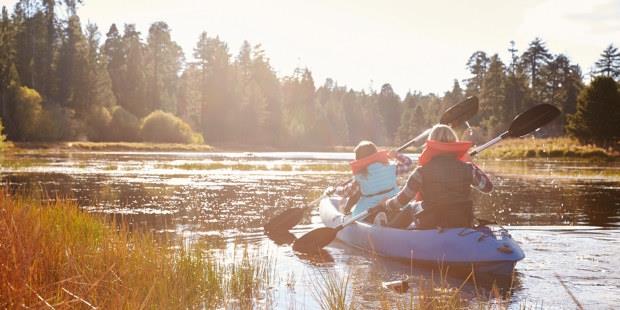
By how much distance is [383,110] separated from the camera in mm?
143250

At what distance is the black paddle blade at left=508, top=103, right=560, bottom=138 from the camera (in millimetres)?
11633

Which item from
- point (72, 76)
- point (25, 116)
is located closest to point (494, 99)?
point (72, 76)

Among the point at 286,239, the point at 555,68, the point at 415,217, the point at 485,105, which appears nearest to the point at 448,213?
the point at 415,217

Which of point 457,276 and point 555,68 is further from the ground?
point 555,68

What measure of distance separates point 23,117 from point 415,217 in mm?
54809

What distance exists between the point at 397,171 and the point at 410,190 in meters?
2.08

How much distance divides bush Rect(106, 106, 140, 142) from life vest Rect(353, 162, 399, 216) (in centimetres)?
6010

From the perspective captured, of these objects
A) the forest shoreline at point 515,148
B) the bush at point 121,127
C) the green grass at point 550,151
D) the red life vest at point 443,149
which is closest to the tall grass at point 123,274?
the red life vest at point 443,149

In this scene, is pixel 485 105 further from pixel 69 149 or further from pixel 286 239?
pixel 286 239

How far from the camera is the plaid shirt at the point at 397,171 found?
11.0 m

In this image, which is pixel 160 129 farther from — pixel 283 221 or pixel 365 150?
pixel 365 150

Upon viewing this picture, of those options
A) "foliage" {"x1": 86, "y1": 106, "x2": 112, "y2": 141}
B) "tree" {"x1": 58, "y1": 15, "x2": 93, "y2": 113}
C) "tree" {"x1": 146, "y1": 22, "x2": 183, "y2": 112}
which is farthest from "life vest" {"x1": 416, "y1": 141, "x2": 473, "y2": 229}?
"tree" {"x1": 146, "y1": 22, "x2": 183, "y2": 112}

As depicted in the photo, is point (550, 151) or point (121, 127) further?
point (121, 127)

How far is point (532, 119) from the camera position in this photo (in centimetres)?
1173
